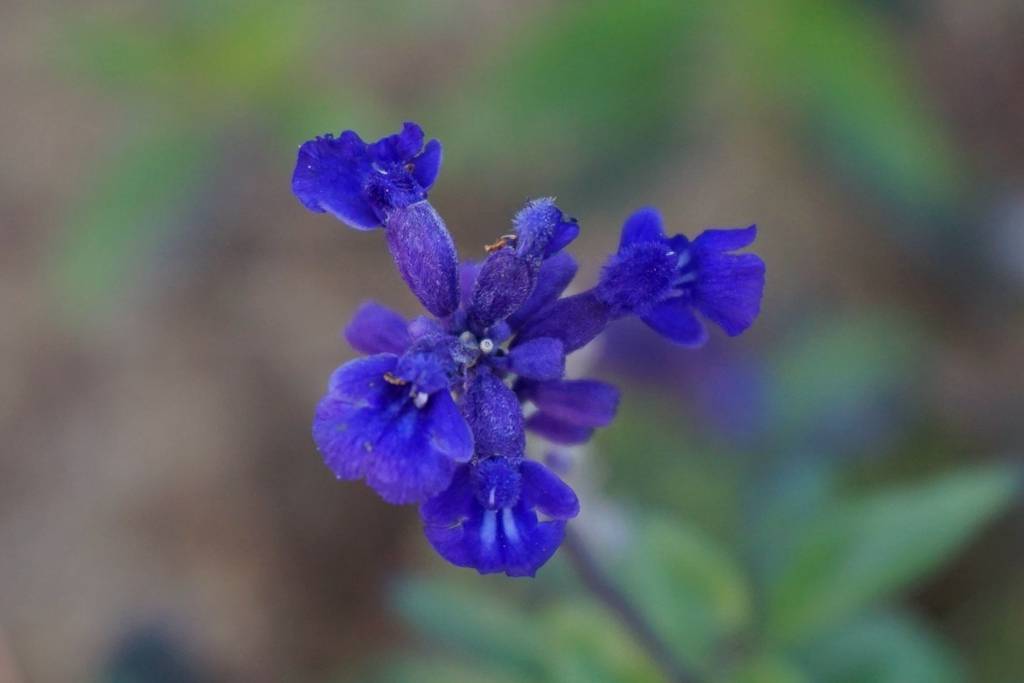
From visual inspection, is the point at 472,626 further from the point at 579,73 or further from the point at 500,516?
the point at 579,73

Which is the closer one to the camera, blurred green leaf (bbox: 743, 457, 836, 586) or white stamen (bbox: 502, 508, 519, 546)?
white stamen (bbox: 502, 508, 519, 546)

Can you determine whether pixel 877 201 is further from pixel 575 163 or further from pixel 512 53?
pixel 512 53

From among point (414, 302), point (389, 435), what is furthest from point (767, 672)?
point (414, 302)

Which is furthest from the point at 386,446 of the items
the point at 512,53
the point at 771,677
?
the point at 512,53

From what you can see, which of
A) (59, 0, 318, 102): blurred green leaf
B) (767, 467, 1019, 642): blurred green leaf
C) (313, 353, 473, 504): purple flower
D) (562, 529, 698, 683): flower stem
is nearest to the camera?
(313, 353, 473, 504): purple flower

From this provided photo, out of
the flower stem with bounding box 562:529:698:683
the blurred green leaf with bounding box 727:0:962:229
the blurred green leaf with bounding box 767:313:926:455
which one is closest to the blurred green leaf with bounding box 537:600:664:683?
the flower stem with bounding box 562:529:698:683

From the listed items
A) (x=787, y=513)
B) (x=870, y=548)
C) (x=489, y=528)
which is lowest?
(x=489, y=528)

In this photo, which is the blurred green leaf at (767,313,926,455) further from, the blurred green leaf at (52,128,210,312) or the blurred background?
the blurred green leaf at (52,128,210,312)
